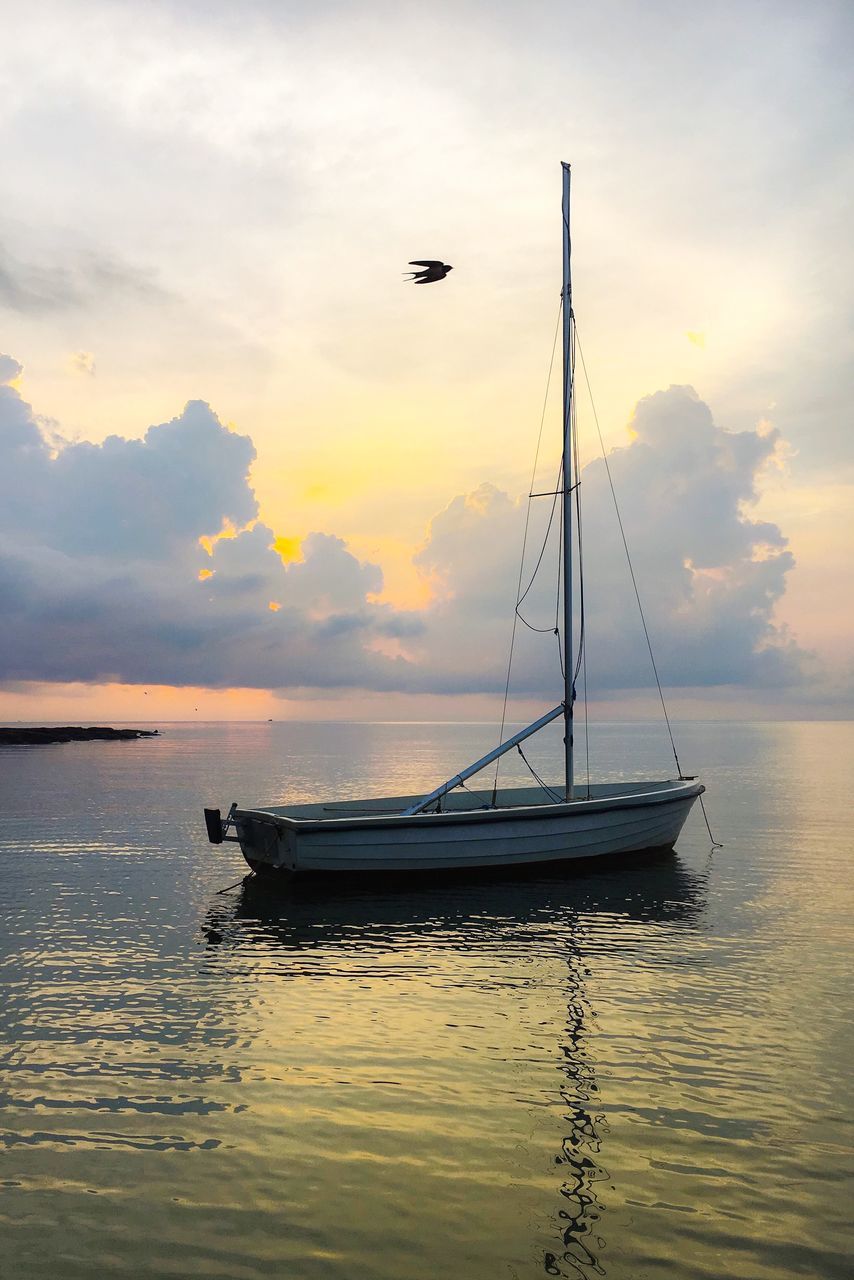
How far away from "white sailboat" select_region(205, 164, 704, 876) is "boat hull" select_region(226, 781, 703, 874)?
0.09 feet

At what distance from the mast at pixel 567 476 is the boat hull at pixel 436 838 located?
1.56m

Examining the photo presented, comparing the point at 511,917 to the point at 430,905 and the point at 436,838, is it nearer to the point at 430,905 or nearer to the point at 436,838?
the point at 430,905

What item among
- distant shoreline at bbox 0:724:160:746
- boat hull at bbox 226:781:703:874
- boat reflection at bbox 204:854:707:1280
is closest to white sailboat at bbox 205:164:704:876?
boat hull at bbox 226:781:703:874

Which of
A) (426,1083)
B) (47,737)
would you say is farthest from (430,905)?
(47,737)

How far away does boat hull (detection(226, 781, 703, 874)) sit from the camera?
2470cm

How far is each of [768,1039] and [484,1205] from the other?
260 inches

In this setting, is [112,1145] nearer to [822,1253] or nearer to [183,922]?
[822,1253]

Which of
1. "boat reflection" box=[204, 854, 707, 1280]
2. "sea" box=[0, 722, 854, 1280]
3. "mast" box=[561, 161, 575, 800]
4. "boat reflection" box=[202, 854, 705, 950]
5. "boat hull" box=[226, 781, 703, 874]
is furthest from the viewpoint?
"mast" box=[561, 161, 575, 800]

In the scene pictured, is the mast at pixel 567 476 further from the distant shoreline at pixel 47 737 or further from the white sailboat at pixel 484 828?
the distant shoreline at pixel 47 737

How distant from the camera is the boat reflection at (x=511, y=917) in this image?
15000 millimetres

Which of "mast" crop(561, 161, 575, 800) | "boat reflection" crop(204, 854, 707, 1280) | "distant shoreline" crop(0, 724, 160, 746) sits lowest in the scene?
"boat reflection" crop(204, 854, 707, 1280)

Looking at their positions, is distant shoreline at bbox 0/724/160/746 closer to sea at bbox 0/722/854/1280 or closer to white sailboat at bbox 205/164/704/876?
white sailboat at bbox 205/164/704/876

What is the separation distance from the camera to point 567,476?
2884 centimetres

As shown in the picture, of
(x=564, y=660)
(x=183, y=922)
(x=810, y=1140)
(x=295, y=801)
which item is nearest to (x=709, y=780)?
(x=295, y=801)
